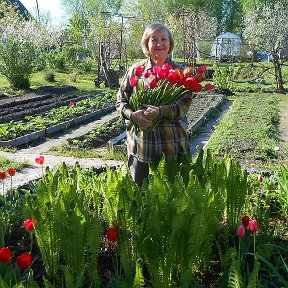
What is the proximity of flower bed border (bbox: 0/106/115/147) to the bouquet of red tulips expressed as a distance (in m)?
4.88

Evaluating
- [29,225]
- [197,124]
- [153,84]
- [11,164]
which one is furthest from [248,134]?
[29,225]

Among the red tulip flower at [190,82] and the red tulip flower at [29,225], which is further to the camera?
the red tulip flower at [190,82]

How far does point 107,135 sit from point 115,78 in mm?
10250

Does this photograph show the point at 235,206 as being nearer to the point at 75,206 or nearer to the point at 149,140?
the point at 149,140

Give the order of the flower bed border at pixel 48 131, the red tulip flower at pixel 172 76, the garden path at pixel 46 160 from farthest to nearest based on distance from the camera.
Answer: the flower bed border at pixel 48 131
the garden path at pixel 46 160
the red tulip flower at pixel 172 76

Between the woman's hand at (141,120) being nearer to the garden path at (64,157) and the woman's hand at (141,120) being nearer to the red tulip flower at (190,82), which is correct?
the red tulip flower at (190,82)

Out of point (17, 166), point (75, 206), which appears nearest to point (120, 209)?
point (75, 206)

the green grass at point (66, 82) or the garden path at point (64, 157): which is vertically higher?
the garden path at point (64, 157)

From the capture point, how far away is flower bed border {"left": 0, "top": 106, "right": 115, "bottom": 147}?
7.28 meters

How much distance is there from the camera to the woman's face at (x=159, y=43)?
291 centimetres

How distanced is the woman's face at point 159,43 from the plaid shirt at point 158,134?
135mm

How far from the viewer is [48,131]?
834 centimetres

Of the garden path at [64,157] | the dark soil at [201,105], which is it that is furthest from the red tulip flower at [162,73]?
the dark soil at [201,105]

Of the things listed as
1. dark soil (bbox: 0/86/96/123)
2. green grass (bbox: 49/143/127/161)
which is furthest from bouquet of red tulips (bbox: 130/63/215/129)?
dark soil (bbox: 0/86/96/123)
